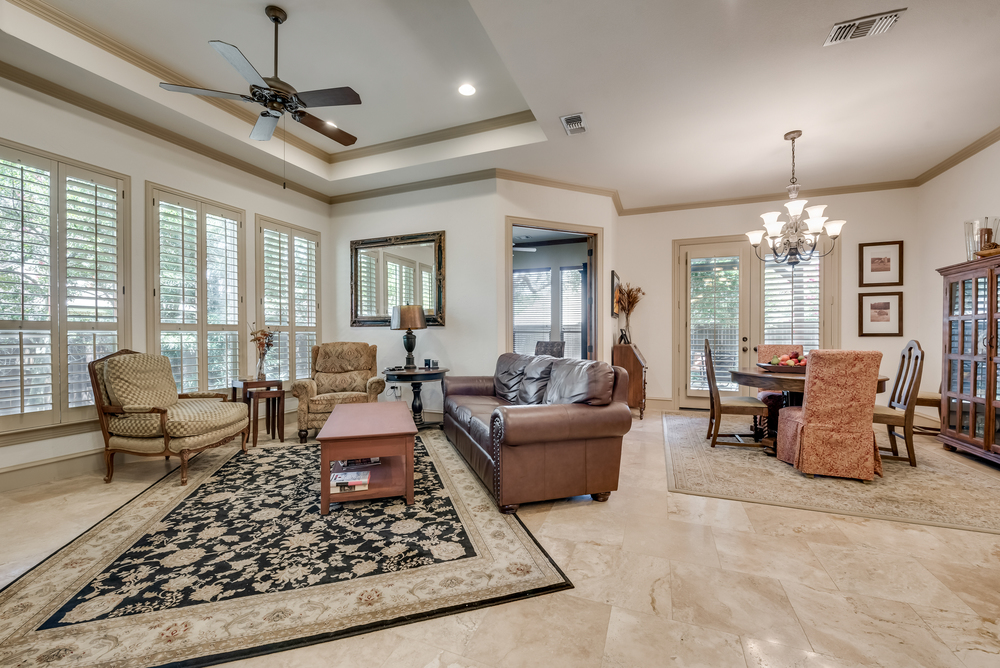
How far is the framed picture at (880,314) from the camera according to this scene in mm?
5105

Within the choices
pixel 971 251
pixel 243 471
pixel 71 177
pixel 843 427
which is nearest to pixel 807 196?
pixel 971 251

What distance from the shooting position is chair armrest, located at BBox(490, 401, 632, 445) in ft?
8.16

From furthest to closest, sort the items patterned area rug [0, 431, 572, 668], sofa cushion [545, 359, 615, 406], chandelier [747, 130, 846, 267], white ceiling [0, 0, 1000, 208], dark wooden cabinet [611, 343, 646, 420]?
dark wooden cabinet [611, 343, 646, 420], chandelier [747, 130, 846, 267], sofa cushion [545, 359, 615, 406], white ceiling [0, 0, 1000, 208], patterned area rug [0, 431, 572, 668]

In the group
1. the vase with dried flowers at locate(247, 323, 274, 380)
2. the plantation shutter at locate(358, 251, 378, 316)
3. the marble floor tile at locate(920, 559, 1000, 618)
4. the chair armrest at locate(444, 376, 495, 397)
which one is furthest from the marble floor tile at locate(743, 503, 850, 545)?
the plantation shutter at locate(358, 251, 378, 316)

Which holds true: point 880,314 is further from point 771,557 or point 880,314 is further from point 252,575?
point 252,575

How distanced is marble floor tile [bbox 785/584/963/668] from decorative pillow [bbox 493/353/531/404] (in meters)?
2.47

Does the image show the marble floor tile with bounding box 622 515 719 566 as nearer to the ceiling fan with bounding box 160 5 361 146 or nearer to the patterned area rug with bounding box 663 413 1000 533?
the patterned area rug with bounding box 663 413 1000 533

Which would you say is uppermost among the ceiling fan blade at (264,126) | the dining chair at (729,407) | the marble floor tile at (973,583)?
the ceiling fan blade at (264,126)

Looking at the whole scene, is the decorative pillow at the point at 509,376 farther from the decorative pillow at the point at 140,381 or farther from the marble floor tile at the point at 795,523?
the decorative pillow at the point at 140,381

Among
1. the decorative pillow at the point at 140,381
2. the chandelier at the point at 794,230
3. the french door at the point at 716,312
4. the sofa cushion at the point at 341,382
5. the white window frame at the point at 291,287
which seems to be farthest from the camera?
the french door at the point at 716,312

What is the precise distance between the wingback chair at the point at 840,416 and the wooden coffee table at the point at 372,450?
2.92 metres

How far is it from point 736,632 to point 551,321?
6.47m

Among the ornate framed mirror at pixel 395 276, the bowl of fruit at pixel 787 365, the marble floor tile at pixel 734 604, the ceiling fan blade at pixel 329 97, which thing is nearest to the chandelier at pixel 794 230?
the bowl of fruit at pixel 787 365

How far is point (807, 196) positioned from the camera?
17.8 feet
